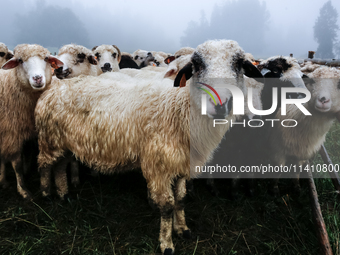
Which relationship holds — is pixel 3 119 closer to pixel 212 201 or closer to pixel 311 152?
pixel 212 201

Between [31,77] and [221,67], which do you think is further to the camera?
[31,77]

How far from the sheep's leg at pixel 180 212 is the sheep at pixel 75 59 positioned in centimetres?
273

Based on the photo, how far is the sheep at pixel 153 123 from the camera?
6.86ft

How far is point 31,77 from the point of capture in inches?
115

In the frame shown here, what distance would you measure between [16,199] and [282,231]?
3.24 m

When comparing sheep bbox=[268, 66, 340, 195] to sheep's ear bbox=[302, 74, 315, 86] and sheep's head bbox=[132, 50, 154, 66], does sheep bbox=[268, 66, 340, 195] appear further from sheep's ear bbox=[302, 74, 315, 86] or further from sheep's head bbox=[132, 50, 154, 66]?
sheep's head bbox=[132, 50, 154, 66]

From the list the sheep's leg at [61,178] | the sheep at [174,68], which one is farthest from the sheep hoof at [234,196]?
the sheep's leg at [61,178]

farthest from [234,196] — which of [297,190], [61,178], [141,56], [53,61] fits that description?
[141,56]

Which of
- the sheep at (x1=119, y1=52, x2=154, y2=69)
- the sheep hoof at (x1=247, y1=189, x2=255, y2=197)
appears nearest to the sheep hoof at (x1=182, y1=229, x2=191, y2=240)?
the sheep hoof at (x1=247, y1=189, x2=255, y2=197)

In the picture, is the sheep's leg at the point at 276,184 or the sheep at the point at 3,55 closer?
the sheep's leg at the point at 276,184

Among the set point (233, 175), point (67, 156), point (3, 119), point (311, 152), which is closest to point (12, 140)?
point (3, 119)

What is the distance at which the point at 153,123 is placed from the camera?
2326 millimetres

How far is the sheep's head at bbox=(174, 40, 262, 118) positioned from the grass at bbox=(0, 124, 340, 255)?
4.97 ft

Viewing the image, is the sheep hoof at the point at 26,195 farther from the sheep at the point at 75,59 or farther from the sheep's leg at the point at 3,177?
the sheep at the point at 75,59
